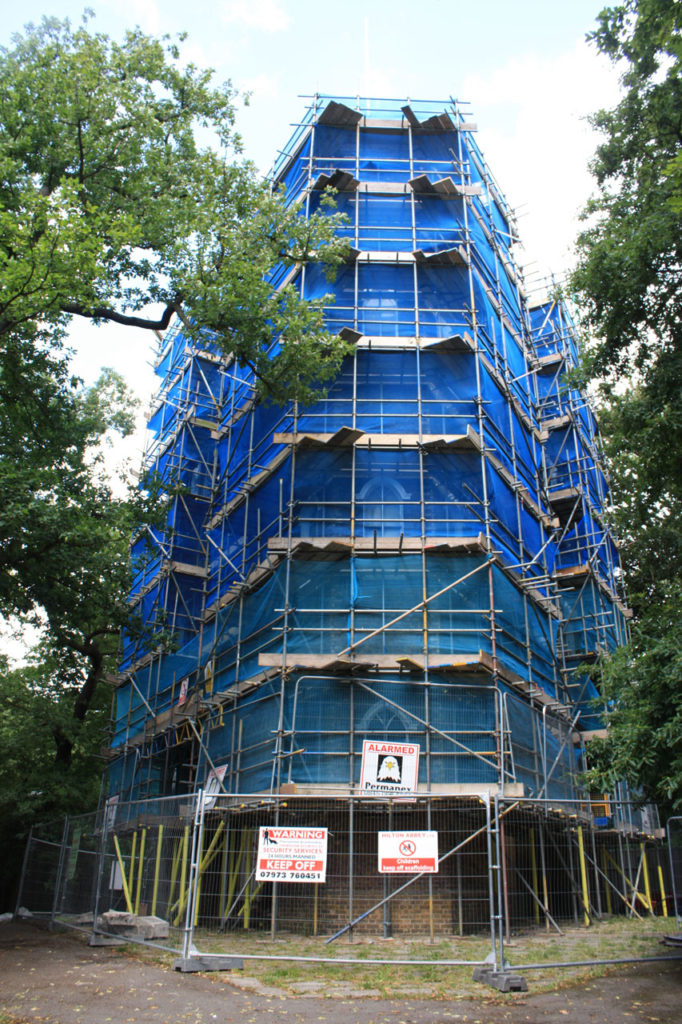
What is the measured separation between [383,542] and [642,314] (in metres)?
5.93

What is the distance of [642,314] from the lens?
549 inches

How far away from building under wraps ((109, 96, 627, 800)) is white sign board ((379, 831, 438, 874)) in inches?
121

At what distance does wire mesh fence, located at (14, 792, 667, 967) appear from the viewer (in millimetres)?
9781

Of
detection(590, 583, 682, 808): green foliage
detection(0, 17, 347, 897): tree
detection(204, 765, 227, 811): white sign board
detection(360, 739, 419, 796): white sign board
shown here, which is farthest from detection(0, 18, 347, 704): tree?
detection(590, 583, 682, 808): green foliage

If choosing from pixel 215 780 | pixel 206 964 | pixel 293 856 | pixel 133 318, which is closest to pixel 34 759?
pixel 215 780

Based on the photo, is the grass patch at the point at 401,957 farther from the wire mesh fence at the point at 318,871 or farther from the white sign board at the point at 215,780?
the white sign board at the point at 215,780

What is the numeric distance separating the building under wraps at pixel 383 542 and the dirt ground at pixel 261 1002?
4.24 meters

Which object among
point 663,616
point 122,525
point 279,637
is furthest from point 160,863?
point 663,616

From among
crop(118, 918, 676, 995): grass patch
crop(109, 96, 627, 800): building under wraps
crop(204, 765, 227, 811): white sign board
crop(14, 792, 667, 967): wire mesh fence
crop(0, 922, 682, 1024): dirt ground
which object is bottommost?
crop(0, 922, 682, 1024): dirt ground

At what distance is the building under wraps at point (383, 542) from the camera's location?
13.5 m

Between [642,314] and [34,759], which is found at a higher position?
[642,314]

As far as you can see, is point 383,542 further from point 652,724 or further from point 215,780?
point 652,724

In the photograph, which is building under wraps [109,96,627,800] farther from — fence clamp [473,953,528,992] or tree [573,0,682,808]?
fence clamp [473,953,528,992]

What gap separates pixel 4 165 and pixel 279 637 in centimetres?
896
